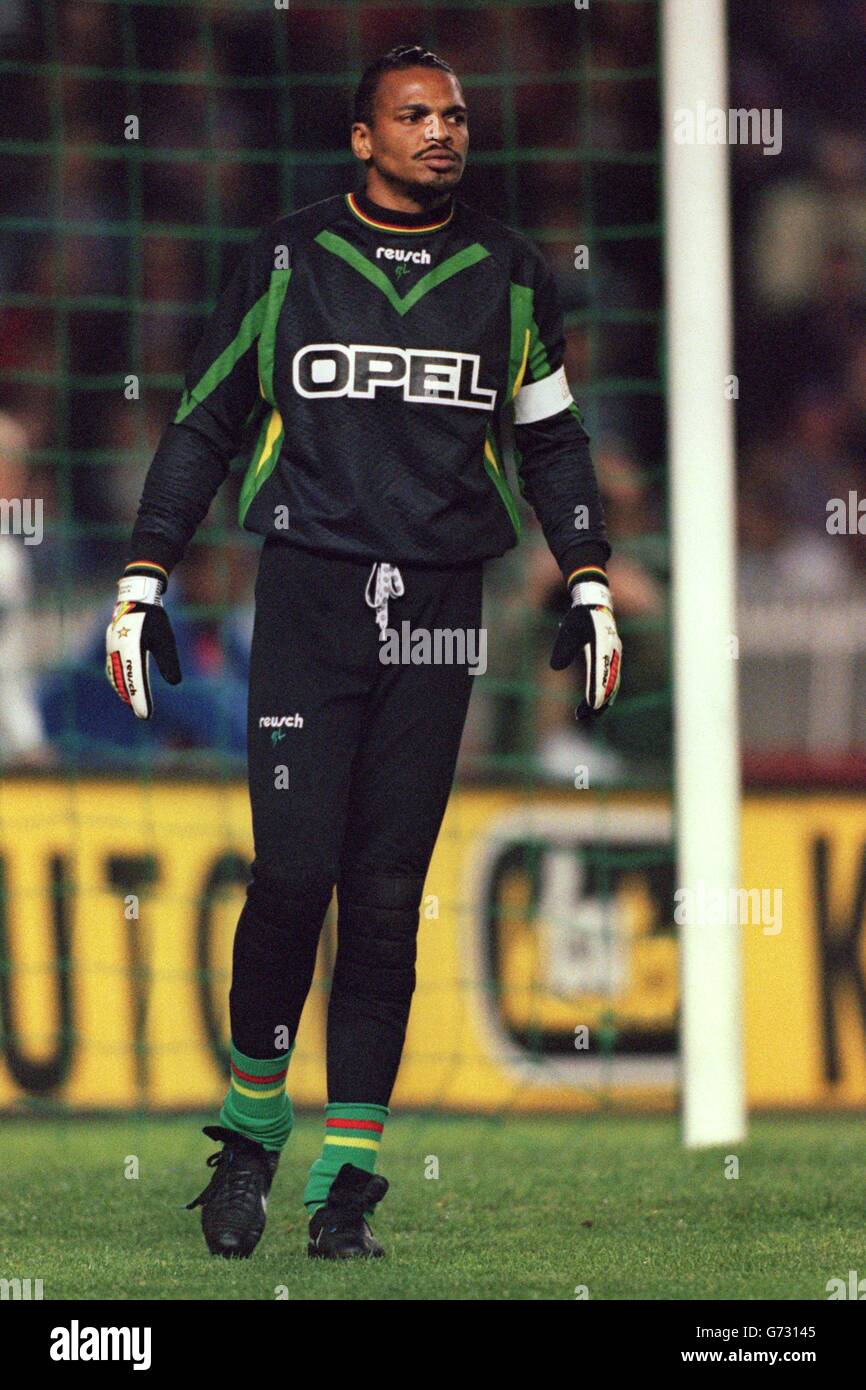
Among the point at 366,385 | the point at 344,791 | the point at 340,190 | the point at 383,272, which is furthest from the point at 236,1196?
the point at 340,190

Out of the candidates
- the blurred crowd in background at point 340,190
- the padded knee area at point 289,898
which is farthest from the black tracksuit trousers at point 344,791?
the blurred crowd in background at point 340,190

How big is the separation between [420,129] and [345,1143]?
66.5 inches

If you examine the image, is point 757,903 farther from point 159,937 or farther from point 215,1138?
point 215,1138

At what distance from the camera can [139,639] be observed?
3996 millimetres

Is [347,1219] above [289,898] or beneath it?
beneath

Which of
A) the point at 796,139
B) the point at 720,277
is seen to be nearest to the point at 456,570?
the point at 720,277

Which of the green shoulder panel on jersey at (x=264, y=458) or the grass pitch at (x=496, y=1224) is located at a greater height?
the green shoulder panel on jersey at (x=264, y=458)

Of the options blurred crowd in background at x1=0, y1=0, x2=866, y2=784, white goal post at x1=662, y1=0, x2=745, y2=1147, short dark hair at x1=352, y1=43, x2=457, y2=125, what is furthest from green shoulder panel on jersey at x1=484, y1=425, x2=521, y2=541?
blurred crowd in background at x1=0, y1=0, x2=866, y2=784

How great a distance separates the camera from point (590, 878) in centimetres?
683

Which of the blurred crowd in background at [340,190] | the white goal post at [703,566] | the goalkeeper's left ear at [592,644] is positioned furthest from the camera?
the blurred crowd in background at [340,190]

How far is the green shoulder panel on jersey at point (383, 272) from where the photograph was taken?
400 cm

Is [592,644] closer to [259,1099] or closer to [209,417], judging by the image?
[209,417]

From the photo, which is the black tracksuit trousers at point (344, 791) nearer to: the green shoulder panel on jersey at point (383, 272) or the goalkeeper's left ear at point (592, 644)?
the goalkeeper's left ear at point (592, 644)

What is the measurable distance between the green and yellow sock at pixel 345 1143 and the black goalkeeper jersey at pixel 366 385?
93cm
